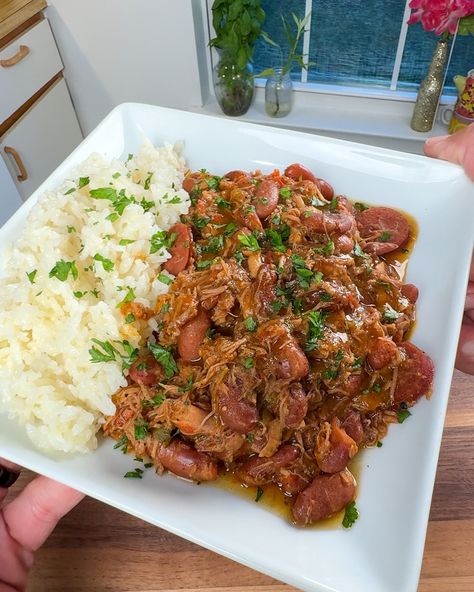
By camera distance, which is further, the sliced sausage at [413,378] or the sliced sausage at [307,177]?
the sliced sausage at [307,177]

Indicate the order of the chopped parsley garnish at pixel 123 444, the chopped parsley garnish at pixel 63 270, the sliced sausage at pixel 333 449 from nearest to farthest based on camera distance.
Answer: the sliced sausage at pixel 333 449
the chopped parsley garnish at pixel 123 444
the chopped parsley garnish at pixel 63 270

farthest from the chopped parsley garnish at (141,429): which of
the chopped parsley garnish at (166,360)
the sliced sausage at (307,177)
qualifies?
the sliced sausage at (307,177)

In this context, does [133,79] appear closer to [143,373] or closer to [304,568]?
[143,373]

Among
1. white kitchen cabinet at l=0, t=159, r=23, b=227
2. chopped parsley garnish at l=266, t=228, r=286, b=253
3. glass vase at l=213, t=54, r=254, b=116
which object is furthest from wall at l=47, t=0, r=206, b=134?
chopped parsley garnish at l=266, t=228, r=286, b=253

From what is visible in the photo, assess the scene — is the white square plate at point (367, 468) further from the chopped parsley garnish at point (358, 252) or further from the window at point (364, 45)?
the window at point (364, 45)

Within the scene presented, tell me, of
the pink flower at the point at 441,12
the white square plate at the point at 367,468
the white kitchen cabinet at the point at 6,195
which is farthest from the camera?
the white kitchen cabinet at the point at 6,195

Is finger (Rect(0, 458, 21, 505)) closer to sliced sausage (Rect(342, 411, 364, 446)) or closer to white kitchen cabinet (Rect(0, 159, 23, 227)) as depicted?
Answer: sliced sausage (Rect(342, 411, 364, 446))

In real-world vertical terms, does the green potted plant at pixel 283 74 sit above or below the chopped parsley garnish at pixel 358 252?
below
